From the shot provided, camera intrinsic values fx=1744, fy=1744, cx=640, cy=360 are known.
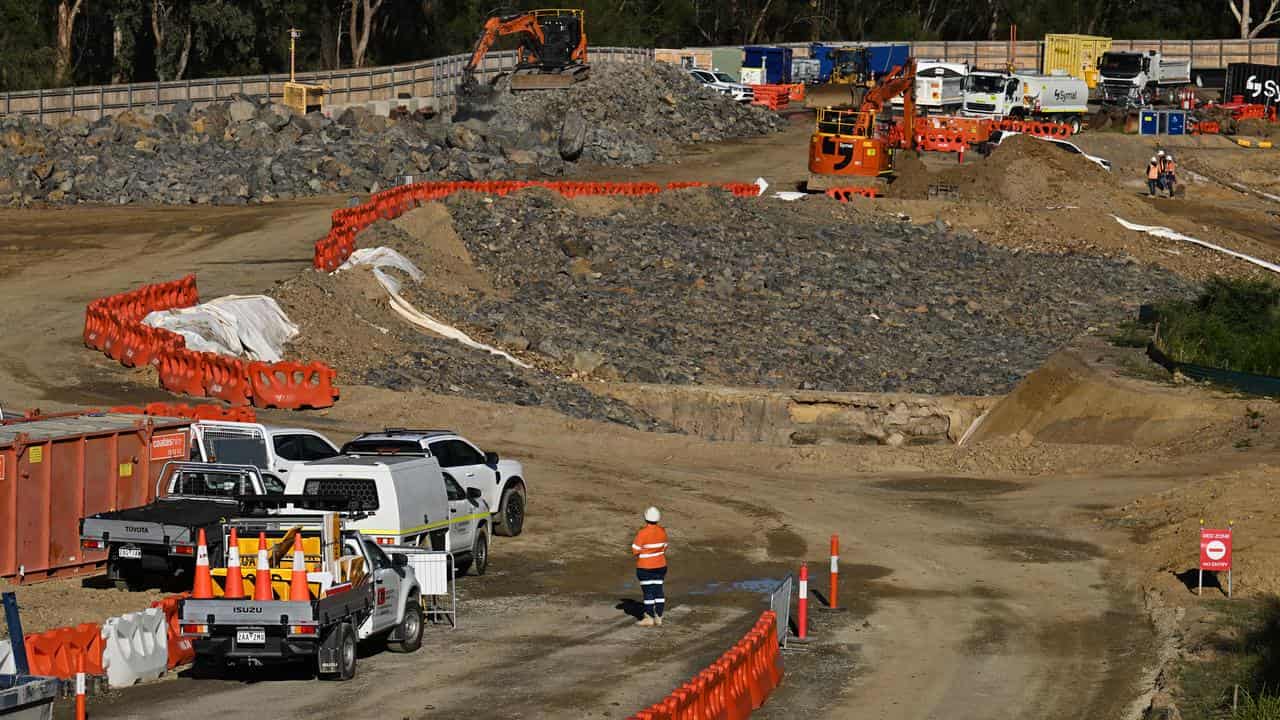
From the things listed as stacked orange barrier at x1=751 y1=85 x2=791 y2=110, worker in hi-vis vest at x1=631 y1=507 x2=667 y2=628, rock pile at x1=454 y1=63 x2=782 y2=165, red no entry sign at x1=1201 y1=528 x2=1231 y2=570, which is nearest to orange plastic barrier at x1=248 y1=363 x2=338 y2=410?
worker in hi-vis vest at x1=631 y1=507 x2=667 y2=628

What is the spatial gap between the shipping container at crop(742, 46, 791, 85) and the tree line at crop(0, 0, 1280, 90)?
13.5m

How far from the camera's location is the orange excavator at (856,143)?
62.3 meters

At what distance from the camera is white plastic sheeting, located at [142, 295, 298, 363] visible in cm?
3666

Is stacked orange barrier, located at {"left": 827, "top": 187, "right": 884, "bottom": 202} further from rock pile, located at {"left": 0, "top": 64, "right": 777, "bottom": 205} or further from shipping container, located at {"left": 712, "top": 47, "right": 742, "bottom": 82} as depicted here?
shipping container, located at {"left": 712, "top": 47, "right": 742, "bottom": 82}

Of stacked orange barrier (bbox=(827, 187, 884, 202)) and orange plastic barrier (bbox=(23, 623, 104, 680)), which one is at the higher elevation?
stacked orange barrier (bbox=(827, 187, 884, 202))

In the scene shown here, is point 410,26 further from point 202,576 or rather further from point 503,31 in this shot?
point 202,576

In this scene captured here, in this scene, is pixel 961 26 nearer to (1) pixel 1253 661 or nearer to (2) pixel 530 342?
(2) pixel 530 342

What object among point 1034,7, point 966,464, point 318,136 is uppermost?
point 1034,7

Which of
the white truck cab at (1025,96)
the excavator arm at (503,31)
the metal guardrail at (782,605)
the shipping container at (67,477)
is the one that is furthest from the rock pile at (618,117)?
the metal guardrail at (782,605)

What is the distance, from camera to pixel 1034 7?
397 ft

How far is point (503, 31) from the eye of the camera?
7656cm

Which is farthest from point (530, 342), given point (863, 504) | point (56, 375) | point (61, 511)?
point (61, 511)

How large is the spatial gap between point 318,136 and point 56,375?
33.9 meters

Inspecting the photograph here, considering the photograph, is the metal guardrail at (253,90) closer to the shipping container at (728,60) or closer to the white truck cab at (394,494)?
the shipping container at (728,60)
